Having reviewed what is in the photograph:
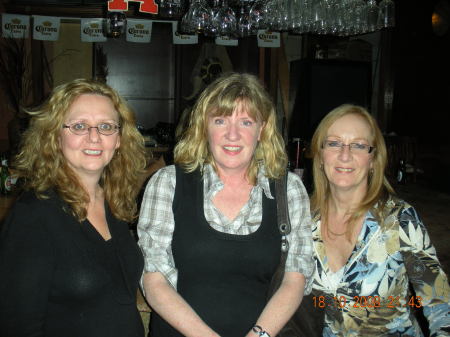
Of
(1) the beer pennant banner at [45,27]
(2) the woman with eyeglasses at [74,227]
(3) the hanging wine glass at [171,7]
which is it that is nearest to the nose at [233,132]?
(2) the woman with eyeglasses at [74,227]

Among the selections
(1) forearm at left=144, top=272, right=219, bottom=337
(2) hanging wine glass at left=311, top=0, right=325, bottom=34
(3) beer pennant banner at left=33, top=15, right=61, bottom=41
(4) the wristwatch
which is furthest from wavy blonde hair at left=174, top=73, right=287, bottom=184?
(3) beer pennant banner at left=33, top=15, right=61, bottom=41

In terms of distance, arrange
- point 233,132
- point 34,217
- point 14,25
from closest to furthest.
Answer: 1. point 34,217
2. point 233,132
3. point 14,25

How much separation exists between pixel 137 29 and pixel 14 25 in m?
1.69

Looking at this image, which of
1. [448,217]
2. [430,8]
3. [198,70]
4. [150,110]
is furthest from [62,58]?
[448,217]

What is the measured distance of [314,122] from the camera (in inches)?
212

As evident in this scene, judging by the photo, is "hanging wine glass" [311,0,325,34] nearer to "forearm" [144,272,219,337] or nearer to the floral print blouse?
the floral print blouse

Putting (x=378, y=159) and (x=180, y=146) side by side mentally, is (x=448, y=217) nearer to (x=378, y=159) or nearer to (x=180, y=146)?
(x=378, y=159)

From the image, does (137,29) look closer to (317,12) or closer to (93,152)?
(317,12)

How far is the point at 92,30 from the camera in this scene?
6211 mm

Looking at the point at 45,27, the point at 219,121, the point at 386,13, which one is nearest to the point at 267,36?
the point at 386,13

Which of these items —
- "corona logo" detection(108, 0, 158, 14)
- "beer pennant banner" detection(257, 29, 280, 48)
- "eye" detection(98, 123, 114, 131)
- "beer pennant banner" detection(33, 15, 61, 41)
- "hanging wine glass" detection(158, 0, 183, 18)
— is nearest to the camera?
"eye" detection(98, 123, 114, 131)

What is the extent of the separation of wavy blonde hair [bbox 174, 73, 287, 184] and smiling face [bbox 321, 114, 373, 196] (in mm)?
220

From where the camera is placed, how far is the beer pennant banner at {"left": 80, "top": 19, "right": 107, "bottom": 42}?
20.2ft

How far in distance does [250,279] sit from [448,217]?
1.99 m
